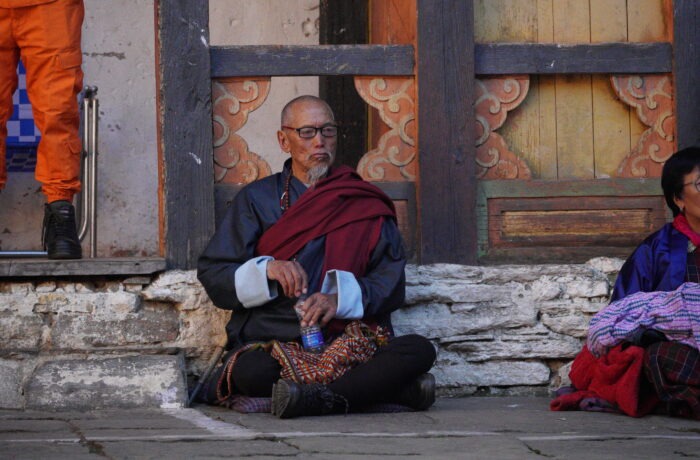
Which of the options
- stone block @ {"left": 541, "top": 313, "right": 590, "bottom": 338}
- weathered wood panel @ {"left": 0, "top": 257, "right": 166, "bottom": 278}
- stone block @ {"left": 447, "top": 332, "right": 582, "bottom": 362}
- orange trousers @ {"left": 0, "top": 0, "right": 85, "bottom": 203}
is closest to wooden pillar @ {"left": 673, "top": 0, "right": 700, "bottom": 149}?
stone block @ {"left": 541, "top": 313, "right": 590, "bottom": 338}

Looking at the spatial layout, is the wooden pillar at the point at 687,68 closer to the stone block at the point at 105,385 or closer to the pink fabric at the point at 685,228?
the pink fabric at the point at 685,228

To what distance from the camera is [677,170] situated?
197 inches

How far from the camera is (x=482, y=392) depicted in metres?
5.32

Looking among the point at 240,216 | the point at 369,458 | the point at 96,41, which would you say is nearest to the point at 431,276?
the point at 240,216

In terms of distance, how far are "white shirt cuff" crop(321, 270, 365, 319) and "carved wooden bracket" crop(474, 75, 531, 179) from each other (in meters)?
0.95

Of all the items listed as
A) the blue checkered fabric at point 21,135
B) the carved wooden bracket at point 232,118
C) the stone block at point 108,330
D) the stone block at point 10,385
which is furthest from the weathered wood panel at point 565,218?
the blue checkered fabric at point 21,135

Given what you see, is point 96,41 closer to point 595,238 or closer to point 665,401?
point 595,238

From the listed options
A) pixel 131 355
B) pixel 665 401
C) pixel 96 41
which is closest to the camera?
pixel 665 401

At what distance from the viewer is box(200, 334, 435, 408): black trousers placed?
4.57m

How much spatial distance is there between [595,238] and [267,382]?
1.62 m

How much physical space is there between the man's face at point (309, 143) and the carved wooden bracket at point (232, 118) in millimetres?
304

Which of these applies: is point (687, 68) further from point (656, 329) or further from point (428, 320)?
point (428, 320)

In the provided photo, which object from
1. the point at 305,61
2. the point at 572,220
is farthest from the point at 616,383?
the point at 305,61

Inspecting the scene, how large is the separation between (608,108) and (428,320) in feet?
3.96
